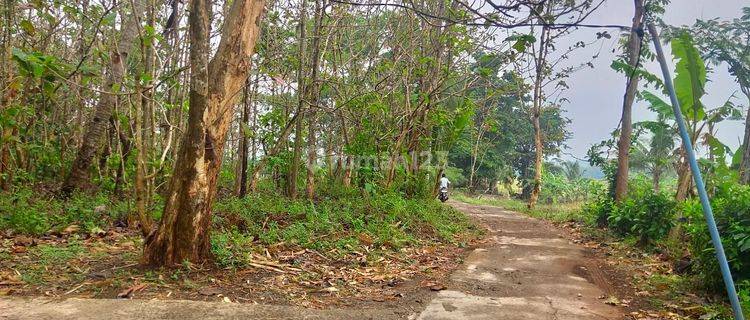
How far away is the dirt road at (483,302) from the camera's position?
3.36 m

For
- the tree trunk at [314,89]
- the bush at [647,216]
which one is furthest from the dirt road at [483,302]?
the tree trunk at [314,89]

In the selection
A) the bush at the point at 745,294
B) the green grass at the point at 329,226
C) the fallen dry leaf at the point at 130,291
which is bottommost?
the fallen dry leaf at the point at 130,291

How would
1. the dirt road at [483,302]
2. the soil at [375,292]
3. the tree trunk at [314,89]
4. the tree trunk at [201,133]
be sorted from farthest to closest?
the tree trunk at [314,89]
the tree trunk at [201,133]
the soil at [375,292]
the dirt road at [483,302]

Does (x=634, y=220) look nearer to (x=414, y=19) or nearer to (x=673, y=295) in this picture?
(x=673, y=295)

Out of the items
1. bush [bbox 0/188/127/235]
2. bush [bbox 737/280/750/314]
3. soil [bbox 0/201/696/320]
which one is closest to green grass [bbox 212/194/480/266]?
soil [bbox 0/201/696/320]

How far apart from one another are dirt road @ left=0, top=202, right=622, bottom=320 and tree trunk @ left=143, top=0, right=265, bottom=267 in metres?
0.81

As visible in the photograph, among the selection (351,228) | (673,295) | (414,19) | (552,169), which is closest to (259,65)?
(351,228)

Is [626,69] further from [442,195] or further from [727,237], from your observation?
[442,195]

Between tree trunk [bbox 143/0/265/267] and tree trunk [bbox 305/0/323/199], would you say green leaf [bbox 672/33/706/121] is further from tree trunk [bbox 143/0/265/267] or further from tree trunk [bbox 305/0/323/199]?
tree trunk [bbox 305/0/323/199]

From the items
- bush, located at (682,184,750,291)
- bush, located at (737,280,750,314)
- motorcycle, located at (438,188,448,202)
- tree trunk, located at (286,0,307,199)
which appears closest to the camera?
bush, located at (737,280,750,314)

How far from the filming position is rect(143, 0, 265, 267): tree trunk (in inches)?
164

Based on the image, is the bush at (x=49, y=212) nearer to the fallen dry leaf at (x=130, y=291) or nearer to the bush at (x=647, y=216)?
the fallen dry leaf at (x=130, y=291)

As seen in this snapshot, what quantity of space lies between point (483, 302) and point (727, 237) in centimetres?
295

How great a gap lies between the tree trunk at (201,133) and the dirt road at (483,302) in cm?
81
